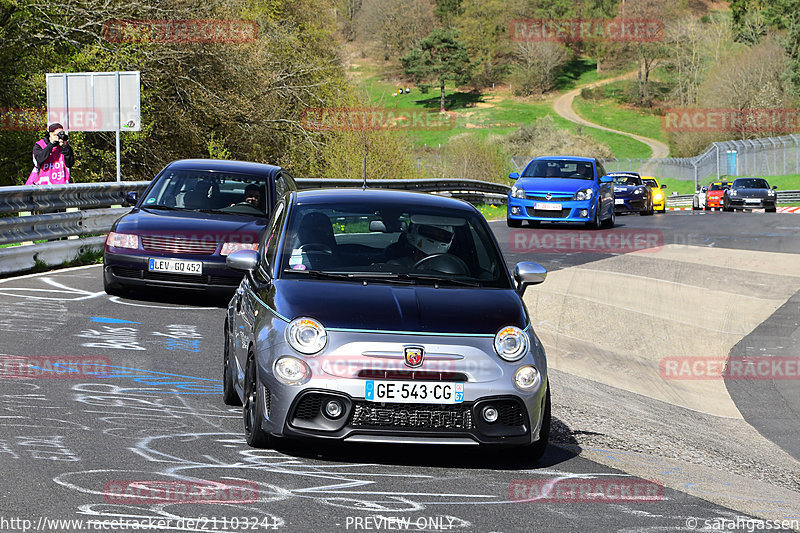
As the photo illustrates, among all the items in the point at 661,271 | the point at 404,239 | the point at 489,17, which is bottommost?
the point at 661,271

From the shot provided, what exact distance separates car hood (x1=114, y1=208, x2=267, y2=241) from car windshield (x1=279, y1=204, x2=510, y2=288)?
18.4ft

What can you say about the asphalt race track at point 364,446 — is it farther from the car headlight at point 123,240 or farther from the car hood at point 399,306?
the car hood at point 399,306

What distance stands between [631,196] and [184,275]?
2814 centimetres

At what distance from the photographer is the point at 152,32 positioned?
31062 millimetres

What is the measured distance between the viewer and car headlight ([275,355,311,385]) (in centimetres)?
600

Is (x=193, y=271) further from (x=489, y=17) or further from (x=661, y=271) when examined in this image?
(x=489, y=17)

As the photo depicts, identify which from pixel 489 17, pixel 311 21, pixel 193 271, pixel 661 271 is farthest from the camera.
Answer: pixel 489 17

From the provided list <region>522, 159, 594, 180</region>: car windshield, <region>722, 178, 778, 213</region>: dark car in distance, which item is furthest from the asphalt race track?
<region>722, 178, 778, 213</region>: dark car in distance

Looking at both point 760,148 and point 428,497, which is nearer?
point 428,497

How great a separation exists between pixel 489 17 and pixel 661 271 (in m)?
149

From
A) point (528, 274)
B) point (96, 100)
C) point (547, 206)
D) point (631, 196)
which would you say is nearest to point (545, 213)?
point (547, 206)

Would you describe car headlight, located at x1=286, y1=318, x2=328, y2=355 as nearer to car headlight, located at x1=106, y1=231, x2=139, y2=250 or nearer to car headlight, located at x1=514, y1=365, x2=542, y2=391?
→ car headlight, located at x1=514, y1=365, x2=542, y2=391

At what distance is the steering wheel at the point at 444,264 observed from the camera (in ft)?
23.2

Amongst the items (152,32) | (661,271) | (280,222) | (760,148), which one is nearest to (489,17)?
(760,148)
